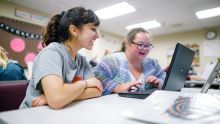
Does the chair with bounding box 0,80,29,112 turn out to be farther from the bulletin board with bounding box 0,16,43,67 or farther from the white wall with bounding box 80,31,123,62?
the white wall with bounding box 80,31,123,62

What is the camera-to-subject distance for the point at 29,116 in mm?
585

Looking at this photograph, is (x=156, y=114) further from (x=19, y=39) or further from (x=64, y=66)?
(x=19, y=39)

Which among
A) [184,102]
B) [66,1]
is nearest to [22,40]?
[66,1]

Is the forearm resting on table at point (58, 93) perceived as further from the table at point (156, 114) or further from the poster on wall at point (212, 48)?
the poster on wall at point (212, 48)

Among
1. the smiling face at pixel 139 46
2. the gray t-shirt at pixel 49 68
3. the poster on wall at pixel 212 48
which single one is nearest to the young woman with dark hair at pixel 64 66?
the gray t-shirt at pixel 49 68

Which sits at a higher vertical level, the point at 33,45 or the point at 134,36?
the point at 134,36

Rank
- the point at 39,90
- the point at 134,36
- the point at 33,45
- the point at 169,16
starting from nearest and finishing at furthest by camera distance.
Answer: the point at 39,90
the point at 134,36
the point at 33,45
the point at 169,16


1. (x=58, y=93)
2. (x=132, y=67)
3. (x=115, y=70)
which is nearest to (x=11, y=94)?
(x=58, y=93)

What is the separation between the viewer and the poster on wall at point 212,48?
19.4 feet

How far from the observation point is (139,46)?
1616 millimetres

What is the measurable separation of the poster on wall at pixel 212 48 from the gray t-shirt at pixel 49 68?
606cm

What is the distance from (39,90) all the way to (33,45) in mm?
3568

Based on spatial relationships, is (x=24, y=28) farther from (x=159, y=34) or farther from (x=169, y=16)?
(x=159, y=34)

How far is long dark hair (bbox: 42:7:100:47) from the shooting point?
1.11 metres
